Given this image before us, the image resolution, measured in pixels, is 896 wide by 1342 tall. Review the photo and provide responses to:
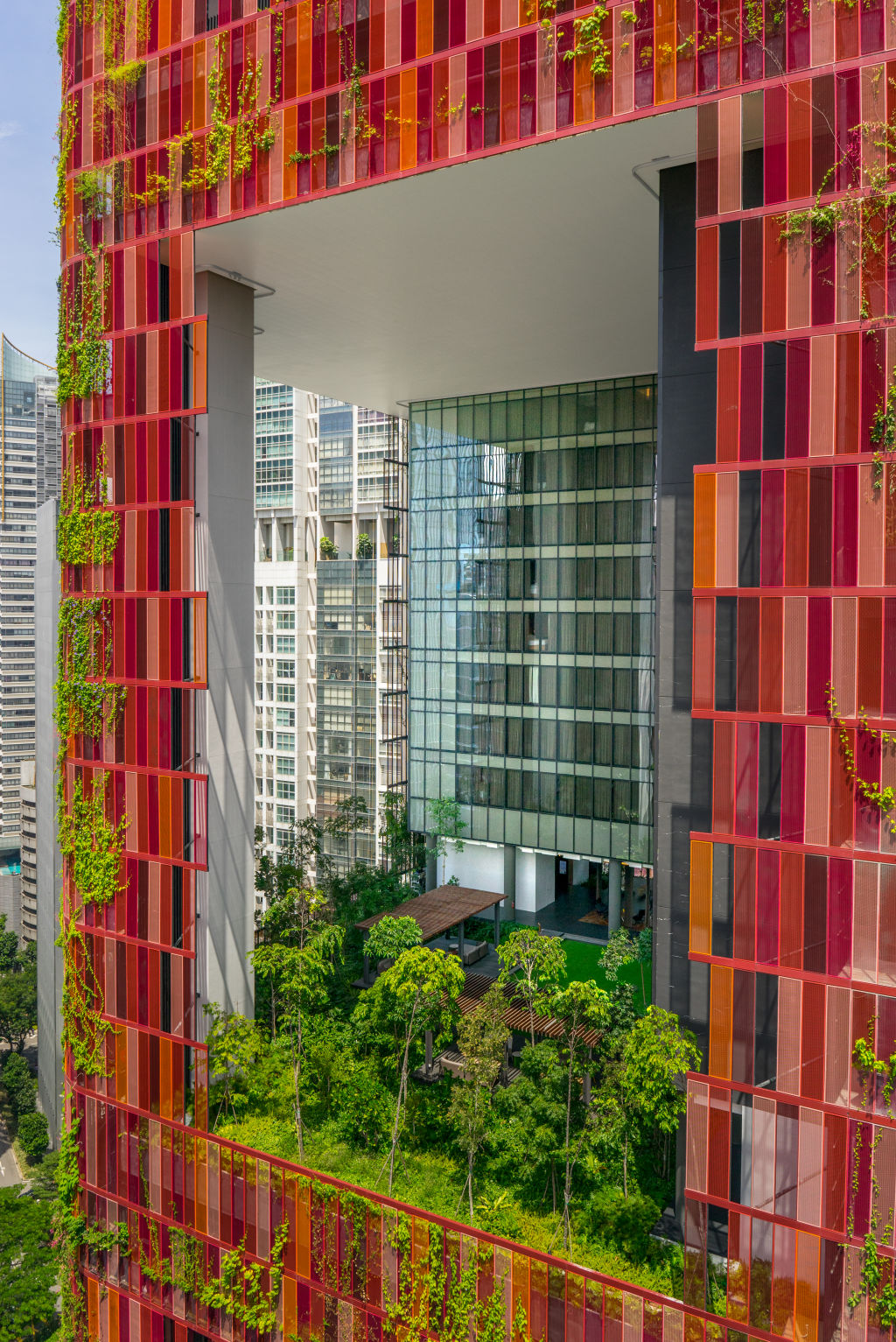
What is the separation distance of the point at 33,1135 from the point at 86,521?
1863 inches

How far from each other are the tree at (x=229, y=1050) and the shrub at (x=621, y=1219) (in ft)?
26.0

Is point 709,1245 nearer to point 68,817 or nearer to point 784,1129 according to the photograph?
point 784,1129

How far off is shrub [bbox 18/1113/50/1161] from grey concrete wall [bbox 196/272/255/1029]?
40.2 meters

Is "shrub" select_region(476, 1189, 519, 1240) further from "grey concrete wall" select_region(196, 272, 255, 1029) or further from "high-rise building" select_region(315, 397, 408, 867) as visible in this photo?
"high-rise building" select_region(315, 397, 408, 867)

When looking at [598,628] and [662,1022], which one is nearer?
[662,1022]

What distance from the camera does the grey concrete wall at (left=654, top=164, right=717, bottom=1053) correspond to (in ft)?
55.8

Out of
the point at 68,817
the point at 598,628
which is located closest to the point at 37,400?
the point at 598,628

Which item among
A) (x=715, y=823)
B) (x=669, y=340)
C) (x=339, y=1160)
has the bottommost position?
(x=339, y=1160)

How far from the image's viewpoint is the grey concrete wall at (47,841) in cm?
5041

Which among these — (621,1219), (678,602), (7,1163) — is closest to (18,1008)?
(7,1163)

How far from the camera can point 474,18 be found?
15.7 metres

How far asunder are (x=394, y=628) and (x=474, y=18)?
3012 centimetres

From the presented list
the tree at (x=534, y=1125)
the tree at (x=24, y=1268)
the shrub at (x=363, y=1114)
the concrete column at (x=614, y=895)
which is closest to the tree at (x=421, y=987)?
the shrub at (x=363, y=1114)

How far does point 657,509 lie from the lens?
17.0 metres
